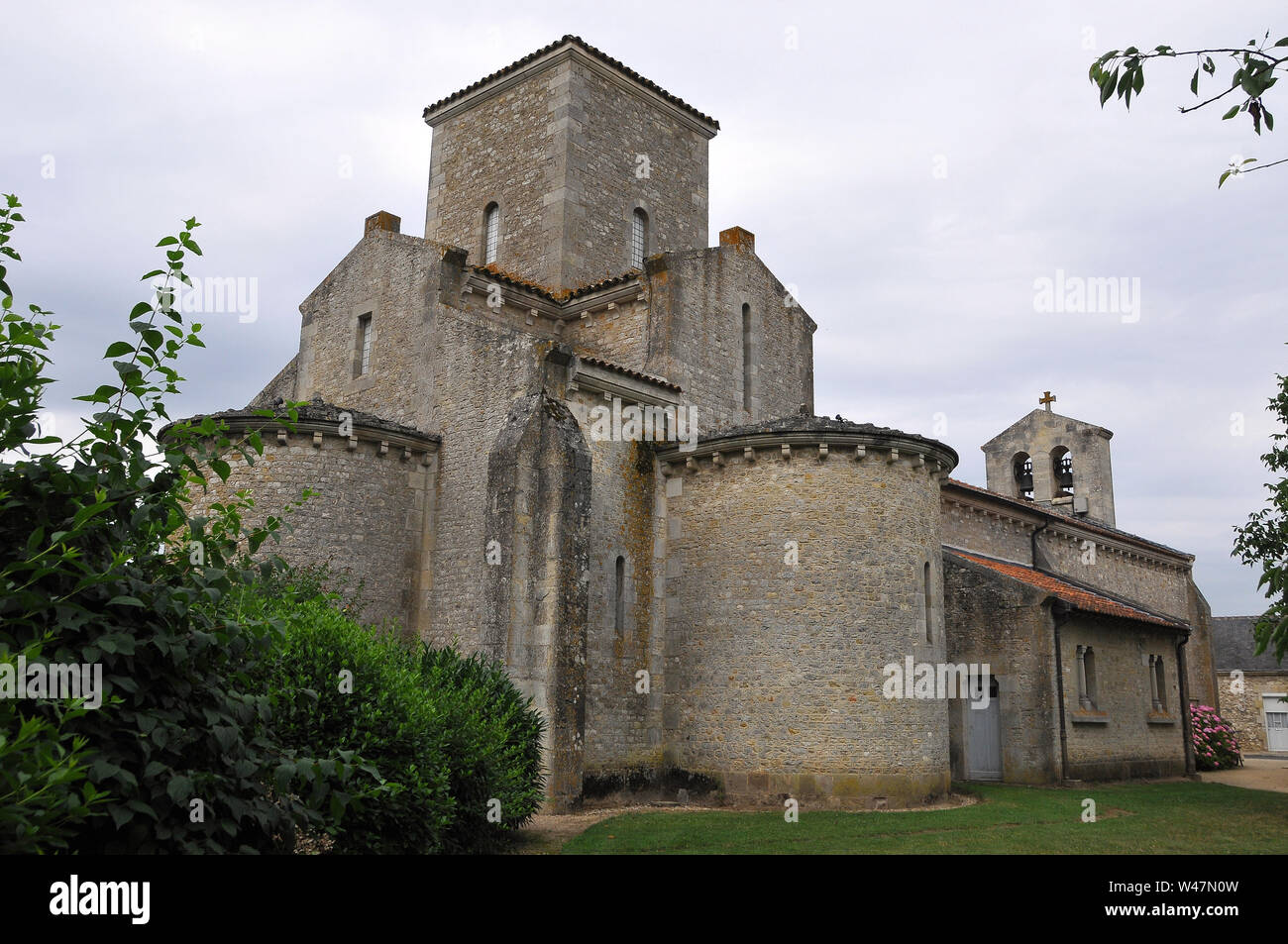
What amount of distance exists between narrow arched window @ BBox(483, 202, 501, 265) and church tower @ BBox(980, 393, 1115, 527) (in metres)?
20.1

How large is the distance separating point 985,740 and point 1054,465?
15.8 m

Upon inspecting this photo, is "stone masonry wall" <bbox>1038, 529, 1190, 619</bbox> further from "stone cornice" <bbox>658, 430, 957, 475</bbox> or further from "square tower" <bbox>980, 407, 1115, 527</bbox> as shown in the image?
"stone cornice" <bbox>658, 430, 957, 475</bbox>

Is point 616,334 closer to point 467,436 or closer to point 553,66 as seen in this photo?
point 467,436

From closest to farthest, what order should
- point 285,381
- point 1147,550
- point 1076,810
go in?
point 1076,810 → point 285,381 → point 1147,550

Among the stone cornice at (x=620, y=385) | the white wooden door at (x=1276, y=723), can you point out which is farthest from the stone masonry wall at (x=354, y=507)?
the white wooden door at (x=1276, y=723)

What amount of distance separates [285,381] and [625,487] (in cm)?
977

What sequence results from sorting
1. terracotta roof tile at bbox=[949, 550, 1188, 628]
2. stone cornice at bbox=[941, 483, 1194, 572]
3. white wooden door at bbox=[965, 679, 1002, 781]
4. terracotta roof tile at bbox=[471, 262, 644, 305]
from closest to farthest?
terracotta roof tile at bbox=[471, 262, 644, 305]
white wooden door at bbox=[965, 679, 1002, 781]
terracotta roof tile at bbox=[949, 550, 1188, 628]
stone cornice at bbox=[941, 483, 1194, 572]

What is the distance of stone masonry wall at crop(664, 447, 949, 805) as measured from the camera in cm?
1636

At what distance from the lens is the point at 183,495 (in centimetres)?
492

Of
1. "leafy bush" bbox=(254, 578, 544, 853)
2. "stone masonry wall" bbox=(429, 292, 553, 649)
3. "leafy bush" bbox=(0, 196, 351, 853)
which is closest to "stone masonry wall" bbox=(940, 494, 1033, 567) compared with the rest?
"stone masonry wall" bbox=(429, 292, 553, 649)

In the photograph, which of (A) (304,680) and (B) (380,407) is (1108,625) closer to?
(B) (380,407)

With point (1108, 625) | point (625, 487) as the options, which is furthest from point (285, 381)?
point (1108, 625)

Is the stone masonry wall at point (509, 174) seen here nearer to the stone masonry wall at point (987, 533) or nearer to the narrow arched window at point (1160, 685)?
the stone masonry wall at point (987, 533)

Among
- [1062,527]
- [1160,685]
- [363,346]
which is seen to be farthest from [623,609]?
[1062,527]
